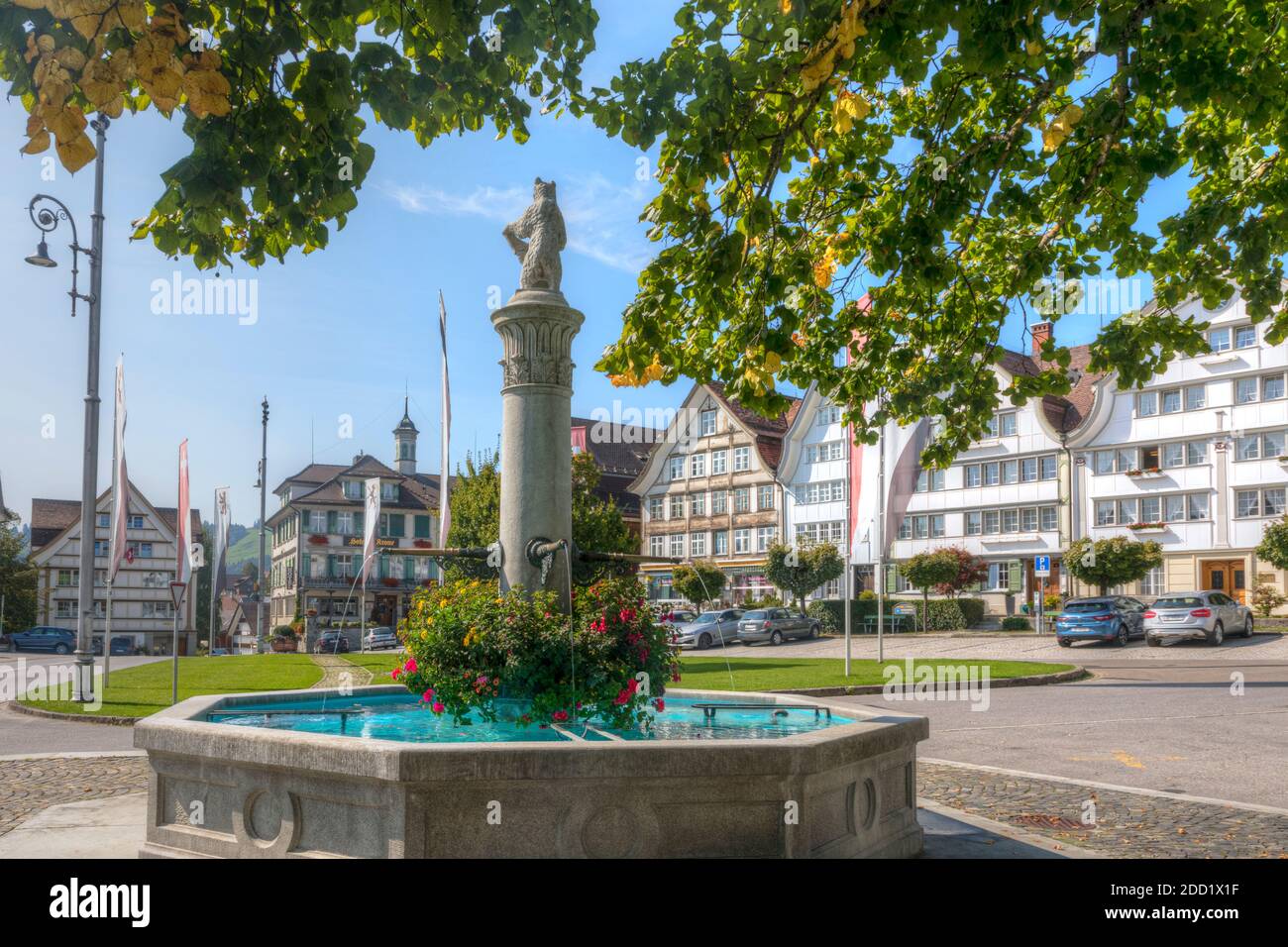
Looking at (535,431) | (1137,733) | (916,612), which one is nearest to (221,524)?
(1137,733)

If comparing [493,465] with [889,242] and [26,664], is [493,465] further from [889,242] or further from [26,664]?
[889,242]

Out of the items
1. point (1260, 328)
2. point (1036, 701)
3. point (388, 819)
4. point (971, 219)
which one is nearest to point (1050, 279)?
point (971, 219)

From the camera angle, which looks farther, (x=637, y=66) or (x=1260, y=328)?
(x=1260, y=328)

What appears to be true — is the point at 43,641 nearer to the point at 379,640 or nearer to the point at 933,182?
the point at 379,640

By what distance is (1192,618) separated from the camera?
3434 centimetres

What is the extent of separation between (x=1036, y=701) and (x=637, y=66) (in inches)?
612

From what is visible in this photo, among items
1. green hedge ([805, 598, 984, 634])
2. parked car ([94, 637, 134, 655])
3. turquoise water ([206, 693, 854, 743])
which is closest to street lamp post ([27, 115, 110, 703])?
turquoise water ([206, 693, 854, 743])

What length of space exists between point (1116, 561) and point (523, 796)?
42.4 metres

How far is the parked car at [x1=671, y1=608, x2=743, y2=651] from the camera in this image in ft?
146

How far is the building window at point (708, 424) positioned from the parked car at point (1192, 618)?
1457 inches

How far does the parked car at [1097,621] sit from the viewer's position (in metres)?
35.4

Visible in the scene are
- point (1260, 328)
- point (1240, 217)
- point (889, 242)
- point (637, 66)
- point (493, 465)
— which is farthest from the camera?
point (1260, 328)
